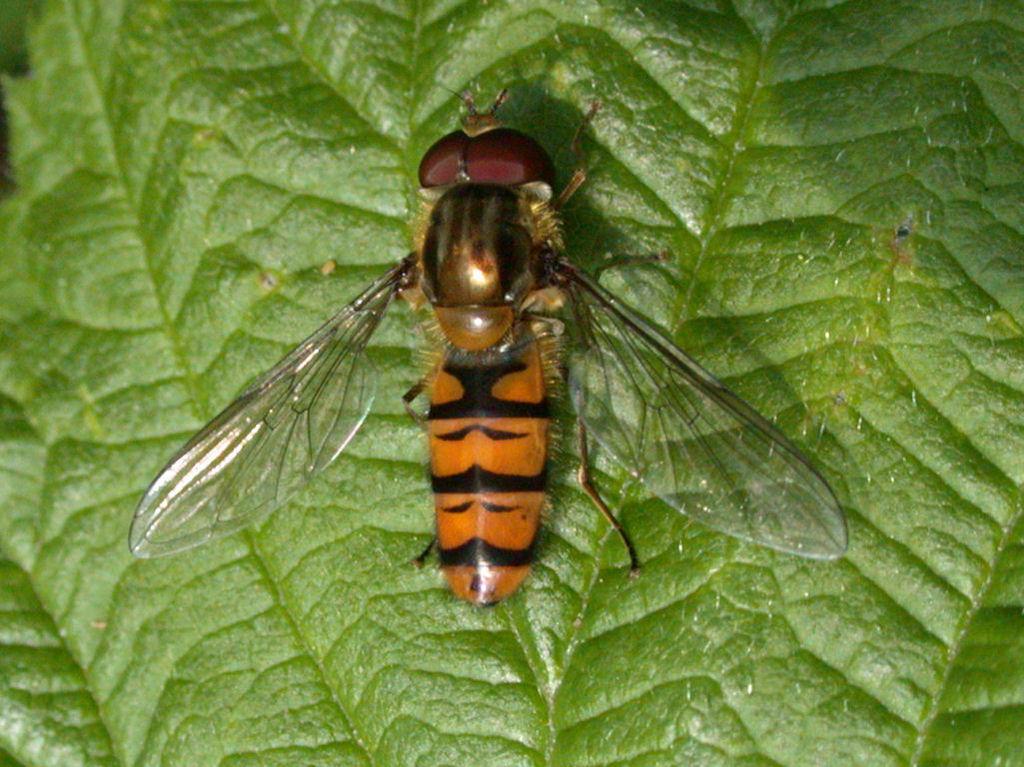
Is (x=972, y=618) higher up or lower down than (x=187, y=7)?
A: lower down

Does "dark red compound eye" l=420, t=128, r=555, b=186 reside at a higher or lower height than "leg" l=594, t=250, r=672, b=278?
higher

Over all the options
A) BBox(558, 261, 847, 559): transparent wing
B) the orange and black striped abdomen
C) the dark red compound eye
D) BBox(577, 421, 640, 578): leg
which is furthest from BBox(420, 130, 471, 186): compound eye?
BBox(577, 421, 640, 578): leg

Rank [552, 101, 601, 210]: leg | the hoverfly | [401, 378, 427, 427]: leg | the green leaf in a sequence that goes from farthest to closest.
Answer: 1. [401, 378, 427, 427]: leg
2. [552, 101, 601, 210]: leg
3. the hoverfly
4. the green leaf

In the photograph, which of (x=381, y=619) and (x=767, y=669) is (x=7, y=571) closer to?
(x=381, y=619)

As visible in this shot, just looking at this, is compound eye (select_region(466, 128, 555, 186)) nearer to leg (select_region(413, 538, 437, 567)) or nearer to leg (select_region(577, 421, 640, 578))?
leg (select_region(577, 421, 640, 578))

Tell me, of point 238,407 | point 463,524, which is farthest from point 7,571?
point 463,524

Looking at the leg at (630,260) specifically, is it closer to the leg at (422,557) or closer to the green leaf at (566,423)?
the green leaf at (566,423)
